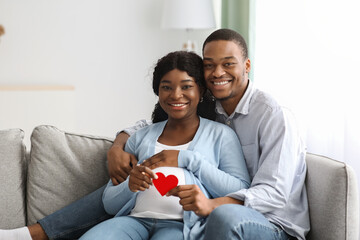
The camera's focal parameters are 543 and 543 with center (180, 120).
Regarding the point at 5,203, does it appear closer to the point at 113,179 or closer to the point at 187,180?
the point at 113,179

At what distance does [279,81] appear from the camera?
119 inches

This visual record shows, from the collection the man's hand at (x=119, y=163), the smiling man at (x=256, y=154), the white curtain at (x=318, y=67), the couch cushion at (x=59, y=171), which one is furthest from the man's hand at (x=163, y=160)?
the white curtain at (x=318, y=67)

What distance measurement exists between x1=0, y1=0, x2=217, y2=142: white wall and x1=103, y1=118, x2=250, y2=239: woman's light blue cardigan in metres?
2.28

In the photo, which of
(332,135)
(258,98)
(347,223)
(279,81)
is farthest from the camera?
(279,81)

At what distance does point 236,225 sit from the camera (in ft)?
4.91

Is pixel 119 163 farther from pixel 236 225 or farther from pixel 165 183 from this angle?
pixel 236 225

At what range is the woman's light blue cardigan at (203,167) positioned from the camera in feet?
5.85

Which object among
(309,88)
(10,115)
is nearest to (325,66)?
(309,88)

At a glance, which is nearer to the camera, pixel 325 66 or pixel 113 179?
pixel 113 179

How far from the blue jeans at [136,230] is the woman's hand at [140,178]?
4.5 inches

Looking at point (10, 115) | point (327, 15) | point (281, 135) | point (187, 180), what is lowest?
point (10, 115)

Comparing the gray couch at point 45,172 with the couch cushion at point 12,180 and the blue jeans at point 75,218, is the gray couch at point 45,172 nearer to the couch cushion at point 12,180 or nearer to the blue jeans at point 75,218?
the couch cushion at point 12,180

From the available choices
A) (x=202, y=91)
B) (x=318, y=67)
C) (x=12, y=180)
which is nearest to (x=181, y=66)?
(x=202, y=91)

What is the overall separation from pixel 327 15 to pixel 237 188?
1.23 m
